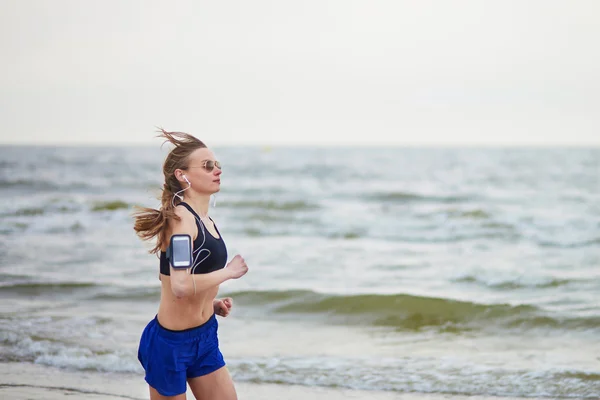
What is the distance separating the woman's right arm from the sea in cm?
36

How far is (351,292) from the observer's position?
9195 mm

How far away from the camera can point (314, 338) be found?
23.8 feet

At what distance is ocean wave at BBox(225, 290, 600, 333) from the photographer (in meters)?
7.86

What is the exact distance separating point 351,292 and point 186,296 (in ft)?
20.9

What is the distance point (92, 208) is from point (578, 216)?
504 inches

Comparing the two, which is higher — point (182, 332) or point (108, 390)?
point (182, 332)

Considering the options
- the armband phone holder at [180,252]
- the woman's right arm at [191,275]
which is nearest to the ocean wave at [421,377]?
the woman's right arm at [191,275]

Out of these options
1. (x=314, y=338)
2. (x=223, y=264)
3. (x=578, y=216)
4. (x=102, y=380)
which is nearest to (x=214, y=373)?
(x=223, y=264)

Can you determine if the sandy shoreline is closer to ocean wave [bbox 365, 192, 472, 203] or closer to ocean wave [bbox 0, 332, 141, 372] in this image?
ocean wave [bbox 0, 332, 141, 372]

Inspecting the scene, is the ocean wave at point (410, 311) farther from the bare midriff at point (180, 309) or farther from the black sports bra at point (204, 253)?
the black sports bra at point (204, 253)

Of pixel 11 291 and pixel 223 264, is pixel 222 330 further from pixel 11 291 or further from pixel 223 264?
pixel 223 264

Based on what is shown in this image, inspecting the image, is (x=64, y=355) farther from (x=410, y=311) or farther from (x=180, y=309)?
(x=410, y=311)

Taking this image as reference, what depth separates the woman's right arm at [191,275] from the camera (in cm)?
287

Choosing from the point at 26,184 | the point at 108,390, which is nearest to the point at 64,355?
the point at 108,390
